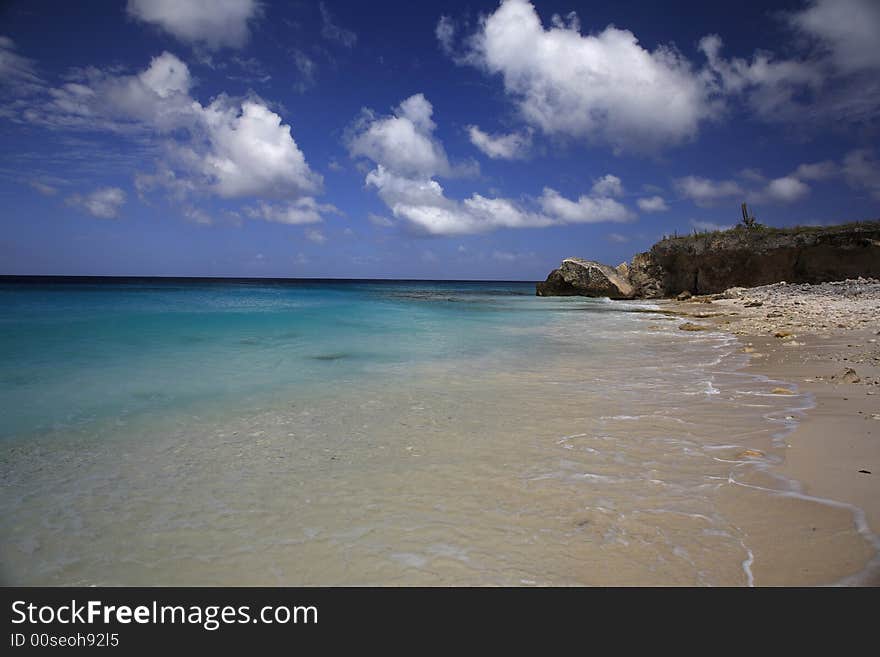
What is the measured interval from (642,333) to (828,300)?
11.4 metres

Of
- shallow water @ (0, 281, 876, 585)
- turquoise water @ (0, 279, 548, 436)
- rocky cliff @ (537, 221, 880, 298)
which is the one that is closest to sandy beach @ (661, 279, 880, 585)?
shallow water @ (0, 281, 876, 585)

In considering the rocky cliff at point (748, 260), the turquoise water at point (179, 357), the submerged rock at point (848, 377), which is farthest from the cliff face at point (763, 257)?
the submerged rock at point (848, 377)

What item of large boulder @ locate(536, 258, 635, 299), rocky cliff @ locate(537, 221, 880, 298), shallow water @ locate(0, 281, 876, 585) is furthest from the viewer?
large boulder @ locate(536, 258, 635, 299)

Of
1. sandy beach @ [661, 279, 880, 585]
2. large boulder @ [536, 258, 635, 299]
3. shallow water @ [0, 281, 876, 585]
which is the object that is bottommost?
shallow water @ [0, 281, 876, 585]

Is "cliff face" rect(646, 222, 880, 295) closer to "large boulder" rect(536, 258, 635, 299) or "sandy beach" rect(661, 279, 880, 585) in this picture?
"large boulder" rect(536, 258, 635, 299)

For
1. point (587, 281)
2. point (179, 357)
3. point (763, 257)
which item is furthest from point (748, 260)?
point (179, 357)

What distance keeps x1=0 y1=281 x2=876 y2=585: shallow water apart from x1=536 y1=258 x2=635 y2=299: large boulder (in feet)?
96.5

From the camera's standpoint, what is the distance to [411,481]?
3.46 meters

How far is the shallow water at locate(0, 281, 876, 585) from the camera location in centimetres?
240

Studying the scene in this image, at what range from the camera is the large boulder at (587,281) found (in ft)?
117

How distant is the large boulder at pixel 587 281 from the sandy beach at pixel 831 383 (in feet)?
59.4
